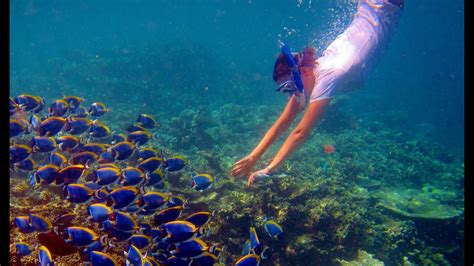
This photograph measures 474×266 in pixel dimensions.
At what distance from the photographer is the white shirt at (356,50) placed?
14.8ft

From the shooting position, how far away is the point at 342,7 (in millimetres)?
16031

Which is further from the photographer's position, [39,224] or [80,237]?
[39,224]

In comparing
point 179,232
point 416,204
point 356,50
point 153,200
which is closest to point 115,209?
point 153,200

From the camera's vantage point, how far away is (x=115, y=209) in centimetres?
394

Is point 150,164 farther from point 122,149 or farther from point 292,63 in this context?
point 292,63

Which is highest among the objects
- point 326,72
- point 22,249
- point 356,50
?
point 356,50

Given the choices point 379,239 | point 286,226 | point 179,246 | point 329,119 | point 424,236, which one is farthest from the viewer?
point 329,119

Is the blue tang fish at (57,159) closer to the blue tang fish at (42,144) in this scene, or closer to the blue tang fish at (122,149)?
the blue tang fish at (42,144)

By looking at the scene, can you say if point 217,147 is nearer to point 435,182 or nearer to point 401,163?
point 401,163

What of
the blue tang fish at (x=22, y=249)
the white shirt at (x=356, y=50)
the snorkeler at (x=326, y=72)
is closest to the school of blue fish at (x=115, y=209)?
the blue tang fish at (x=22, y=249)

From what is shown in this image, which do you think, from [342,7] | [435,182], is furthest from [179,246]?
[342,7]

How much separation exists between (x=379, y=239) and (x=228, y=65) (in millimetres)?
29519

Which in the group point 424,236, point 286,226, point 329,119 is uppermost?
point 329,119

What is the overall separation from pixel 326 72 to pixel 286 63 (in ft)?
→ 5.12
